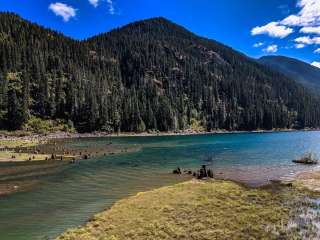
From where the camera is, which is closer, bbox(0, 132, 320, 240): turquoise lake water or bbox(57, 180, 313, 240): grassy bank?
bbox(57, 180, 313, 240): grassy bank

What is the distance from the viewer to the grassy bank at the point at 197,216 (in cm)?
2364

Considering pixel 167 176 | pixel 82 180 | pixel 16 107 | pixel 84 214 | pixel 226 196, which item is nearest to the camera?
pixel 84 214

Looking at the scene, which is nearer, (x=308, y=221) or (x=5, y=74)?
(x=308, y=221)

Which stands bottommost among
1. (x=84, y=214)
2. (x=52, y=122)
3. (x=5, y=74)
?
(x=84, y=214)

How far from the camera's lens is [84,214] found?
30.3 meters

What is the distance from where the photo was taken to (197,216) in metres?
27.9

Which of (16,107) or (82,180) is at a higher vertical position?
(16,107)

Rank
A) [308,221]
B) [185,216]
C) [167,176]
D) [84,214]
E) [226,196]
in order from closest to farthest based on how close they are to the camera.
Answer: [308,221]
[185,216]
[84,214]
[226,196]
[167,176]

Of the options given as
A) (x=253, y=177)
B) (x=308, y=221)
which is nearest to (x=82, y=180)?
(x=253, y=177)

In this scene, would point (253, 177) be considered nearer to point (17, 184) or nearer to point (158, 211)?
point (158, 211)

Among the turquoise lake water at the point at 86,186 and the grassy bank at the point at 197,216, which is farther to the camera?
the turquoise lake water at the point at 86,186

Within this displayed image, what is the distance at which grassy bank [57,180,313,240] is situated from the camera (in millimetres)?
23641

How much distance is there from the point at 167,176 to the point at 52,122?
5484 inches

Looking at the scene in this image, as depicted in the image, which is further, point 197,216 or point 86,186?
point 86,186
